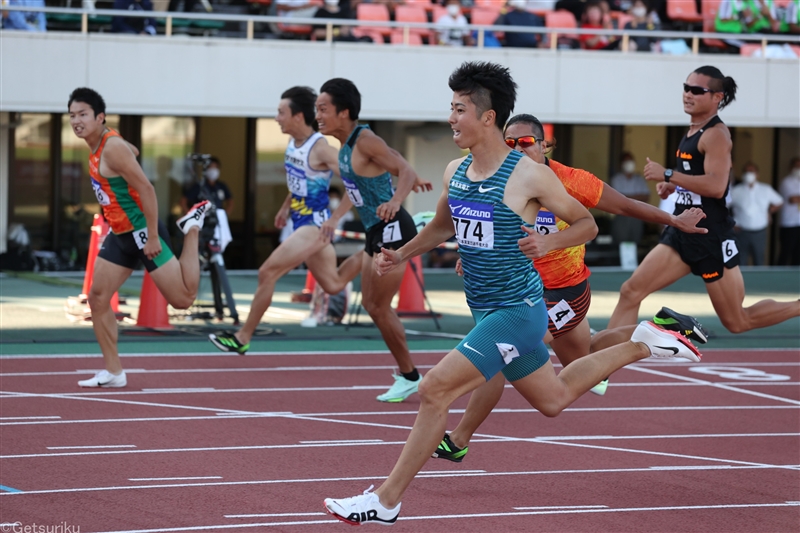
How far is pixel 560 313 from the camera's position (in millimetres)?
6461

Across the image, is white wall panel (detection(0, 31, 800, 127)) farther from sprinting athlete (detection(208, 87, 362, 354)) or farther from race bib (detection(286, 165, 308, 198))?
race bib (detection(286, 165, 308, 198))

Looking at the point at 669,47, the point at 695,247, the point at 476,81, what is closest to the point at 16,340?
the point at 695,247

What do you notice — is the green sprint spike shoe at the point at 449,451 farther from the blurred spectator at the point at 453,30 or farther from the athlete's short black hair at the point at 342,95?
the blurred spectator at the point at 453,30

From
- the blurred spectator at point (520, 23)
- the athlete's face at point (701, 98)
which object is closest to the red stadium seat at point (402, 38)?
the blurred spectator at point (520, 23)

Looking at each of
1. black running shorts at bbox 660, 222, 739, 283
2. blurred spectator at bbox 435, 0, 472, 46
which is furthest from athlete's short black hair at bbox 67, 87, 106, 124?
blurred spectator at bbox 435, 0, 472, 46

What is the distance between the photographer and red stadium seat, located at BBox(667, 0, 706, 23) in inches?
870

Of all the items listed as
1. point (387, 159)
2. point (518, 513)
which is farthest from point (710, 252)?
point (518, 513)

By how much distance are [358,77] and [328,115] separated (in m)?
11.1

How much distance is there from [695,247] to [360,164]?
2437 mm

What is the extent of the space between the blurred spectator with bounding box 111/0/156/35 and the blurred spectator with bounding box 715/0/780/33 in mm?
10547

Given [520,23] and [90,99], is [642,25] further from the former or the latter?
[90,99]

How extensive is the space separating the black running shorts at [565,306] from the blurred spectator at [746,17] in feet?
54.3

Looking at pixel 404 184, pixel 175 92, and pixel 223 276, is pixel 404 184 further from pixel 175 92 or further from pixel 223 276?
pixel 175 92

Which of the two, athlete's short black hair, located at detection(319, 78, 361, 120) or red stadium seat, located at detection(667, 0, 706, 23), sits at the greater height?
red stadium seat, located at detection(667, 0, 706, 23)
